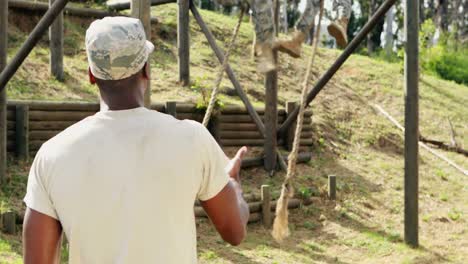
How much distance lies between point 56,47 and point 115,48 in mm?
8904

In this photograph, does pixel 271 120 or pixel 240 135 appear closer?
pixel 271 120

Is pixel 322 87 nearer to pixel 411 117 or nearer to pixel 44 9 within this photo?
pixel 411 117

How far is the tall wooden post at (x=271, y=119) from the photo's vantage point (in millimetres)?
10391

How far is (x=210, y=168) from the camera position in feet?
7.27

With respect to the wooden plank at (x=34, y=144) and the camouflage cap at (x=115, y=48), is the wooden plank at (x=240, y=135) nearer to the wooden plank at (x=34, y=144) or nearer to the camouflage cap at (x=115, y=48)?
the wooden plank at (x=34, y=144)

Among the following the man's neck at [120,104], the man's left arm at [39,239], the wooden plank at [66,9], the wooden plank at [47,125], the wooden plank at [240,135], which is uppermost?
the wooden plank at [66,9]

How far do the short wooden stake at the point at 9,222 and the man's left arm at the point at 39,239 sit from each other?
542 cm

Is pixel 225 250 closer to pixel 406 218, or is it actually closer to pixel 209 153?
pixel 406 218

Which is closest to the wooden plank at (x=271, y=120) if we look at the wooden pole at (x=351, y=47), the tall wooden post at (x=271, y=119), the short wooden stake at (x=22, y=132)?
the tall wooden post at (x=271, y=119)

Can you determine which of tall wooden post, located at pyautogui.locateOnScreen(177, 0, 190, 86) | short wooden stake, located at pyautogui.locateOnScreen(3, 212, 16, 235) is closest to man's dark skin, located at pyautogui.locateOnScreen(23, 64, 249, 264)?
short wooden stake, located at pyautogui.locateOnScreen(3, 212, 16, 235)

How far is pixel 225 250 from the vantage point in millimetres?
8164

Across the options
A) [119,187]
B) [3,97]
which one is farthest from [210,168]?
[3,97]

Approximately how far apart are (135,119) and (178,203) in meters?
0.26

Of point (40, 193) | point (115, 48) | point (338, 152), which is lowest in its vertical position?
point (338, 152)
